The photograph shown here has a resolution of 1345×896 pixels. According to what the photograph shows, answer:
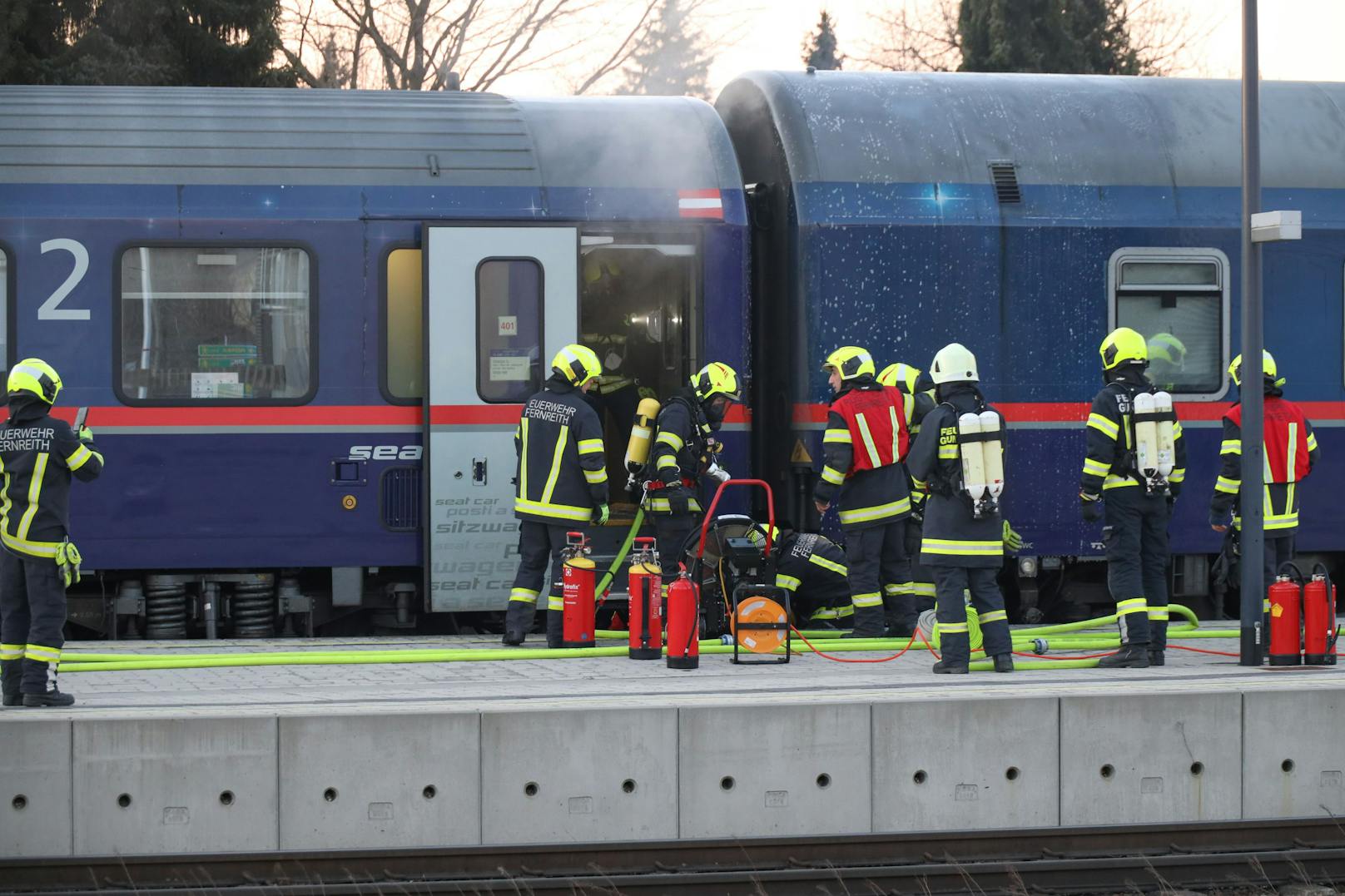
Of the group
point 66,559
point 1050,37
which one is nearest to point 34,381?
point 66,559

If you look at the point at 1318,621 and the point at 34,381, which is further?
the point at 1318,621

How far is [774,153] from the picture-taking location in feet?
37.4

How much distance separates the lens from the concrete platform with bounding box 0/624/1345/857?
6812 millimetres

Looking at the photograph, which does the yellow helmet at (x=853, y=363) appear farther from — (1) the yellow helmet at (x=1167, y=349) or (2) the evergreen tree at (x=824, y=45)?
(2) the evergreen tree at (x=824, y=45)

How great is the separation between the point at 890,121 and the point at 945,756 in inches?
215

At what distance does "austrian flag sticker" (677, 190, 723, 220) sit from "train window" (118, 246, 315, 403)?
2446mm

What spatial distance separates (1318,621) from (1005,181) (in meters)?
3.84

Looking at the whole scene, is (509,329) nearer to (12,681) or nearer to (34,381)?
(34,381)

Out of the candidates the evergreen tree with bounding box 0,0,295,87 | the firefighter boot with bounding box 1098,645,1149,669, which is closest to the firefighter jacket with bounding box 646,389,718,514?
the firefighter boot with bounding box 1098,645,1149,669

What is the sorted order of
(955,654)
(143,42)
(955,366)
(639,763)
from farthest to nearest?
(143,42) → (955,366) → (955,654) → (639,763)

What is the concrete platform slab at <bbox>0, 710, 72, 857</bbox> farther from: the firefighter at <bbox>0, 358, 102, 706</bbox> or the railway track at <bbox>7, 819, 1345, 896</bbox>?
the firefighter at <bbox>0, 358, 102, 706</bbox>

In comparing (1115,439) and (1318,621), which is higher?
(1115,439)

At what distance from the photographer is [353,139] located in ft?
35.7

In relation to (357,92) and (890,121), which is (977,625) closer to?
(890,121)
